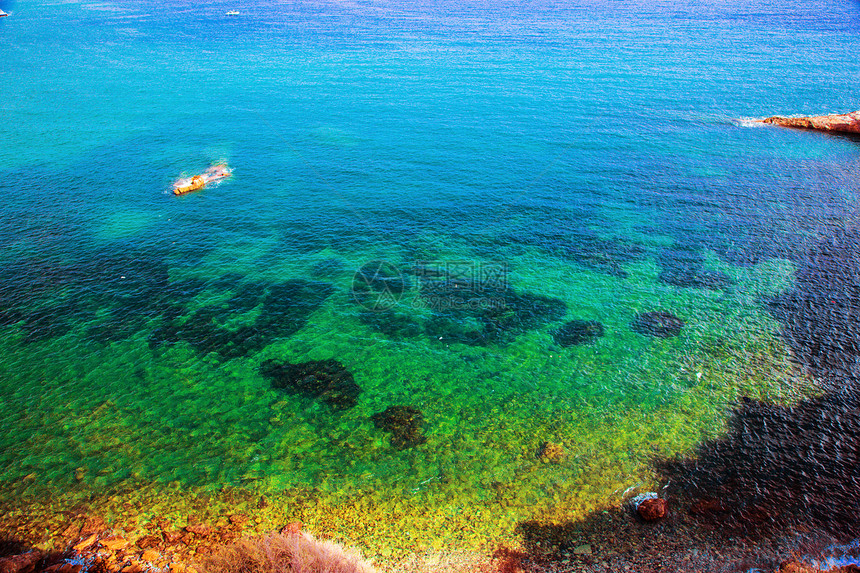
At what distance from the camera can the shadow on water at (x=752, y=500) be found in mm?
32281

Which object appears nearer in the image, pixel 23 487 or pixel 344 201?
pixel 23 487

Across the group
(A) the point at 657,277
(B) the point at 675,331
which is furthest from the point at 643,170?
(B) the point at 675,331

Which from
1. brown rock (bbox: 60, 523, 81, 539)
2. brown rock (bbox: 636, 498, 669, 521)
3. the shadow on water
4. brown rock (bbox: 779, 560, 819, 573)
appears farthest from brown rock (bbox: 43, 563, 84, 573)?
brown rock (bbox: 779, 560, 819, 573)

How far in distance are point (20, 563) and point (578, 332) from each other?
4658cm

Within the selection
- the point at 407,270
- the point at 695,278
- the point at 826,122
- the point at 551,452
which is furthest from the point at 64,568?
the point at 826,122

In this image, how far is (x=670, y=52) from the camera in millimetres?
143875

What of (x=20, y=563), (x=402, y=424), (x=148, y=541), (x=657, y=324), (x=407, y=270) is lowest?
(x=148, y=541)

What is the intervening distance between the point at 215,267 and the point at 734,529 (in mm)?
57576

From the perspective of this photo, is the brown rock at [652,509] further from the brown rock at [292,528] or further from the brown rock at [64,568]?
the brown rock at [64,568]

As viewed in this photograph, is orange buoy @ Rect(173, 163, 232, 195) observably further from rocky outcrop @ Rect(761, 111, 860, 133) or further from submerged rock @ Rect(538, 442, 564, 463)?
rocky outcrop @ Rect(761, 111, 860, 133)

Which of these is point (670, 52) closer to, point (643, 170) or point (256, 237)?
point (643, 170)

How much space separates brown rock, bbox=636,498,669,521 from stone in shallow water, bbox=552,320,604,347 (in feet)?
59.9

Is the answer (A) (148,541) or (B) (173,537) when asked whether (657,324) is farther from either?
(A) (148,541)

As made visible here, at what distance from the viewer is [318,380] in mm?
46750
